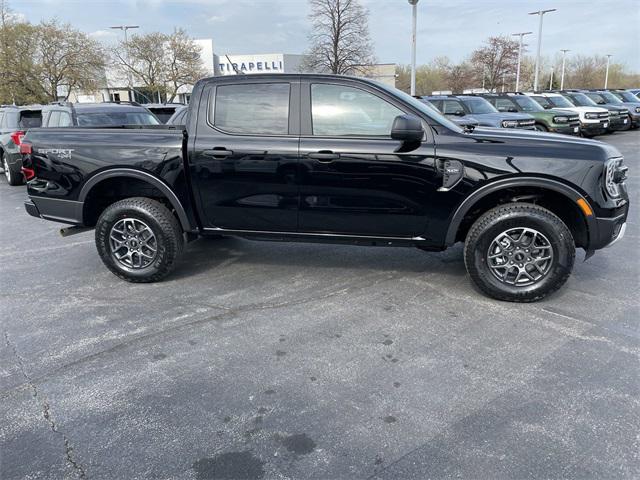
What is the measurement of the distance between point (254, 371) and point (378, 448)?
1.03m

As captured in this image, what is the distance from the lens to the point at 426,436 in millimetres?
2469

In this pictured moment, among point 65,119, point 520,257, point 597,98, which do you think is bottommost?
point 520,257

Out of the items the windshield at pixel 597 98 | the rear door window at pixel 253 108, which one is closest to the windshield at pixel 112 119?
the rear door window at pixel 253 108

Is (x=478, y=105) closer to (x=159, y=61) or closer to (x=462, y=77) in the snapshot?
(x=159, y=61)

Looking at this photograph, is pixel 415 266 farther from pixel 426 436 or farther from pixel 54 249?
pixel 54 249

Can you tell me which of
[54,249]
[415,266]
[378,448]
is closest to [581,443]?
[378,448]

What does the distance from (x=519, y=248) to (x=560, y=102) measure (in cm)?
1774

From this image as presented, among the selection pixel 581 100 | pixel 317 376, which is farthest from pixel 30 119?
pixel 581 100

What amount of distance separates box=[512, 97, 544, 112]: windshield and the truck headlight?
1342cm

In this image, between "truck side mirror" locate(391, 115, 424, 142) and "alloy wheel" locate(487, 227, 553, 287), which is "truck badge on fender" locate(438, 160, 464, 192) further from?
"alloy wheel" locate(487, 227, 553, 287)

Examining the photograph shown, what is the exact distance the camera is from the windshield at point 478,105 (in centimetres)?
1395

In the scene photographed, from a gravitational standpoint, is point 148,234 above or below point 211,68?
below

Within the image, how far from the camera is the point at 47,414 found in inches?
106

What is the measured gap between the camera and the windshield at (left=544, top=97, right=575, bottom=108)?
18734 millimetres
